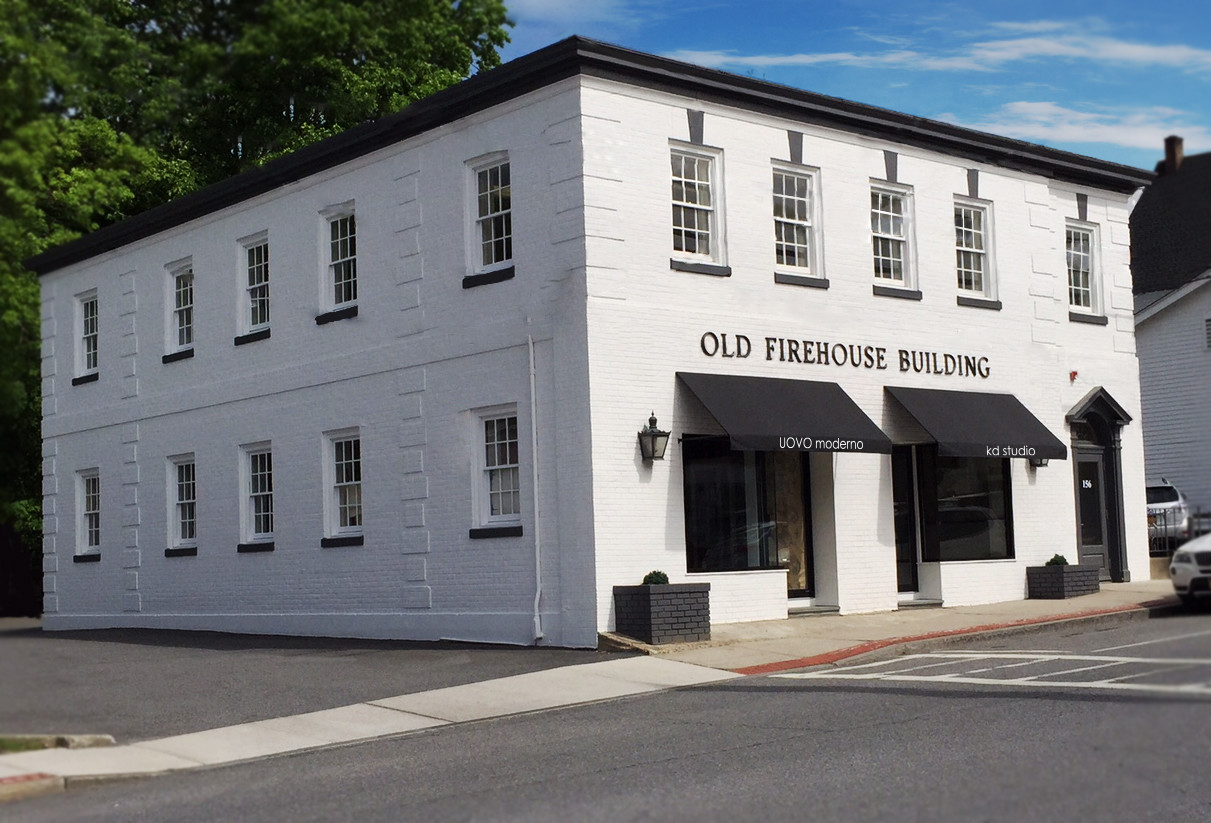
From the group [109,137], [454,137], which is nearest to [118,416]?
[454,137]

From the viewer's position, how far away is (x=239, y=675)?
1766 cm

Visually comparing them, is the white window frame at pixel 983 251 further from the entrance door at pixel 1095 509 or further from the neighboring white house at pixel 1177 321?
the neighboring white house at pixel 1177 321

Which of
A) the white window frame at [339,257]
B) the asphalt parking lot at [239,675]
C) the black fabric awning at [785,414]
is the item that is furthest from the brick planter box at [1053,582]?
the white window frame at [339,257]

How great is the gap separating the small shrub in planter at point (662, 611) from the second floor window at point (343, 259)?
7.98m

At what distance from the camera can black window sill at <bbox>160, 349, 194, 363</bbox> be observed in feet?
86.3

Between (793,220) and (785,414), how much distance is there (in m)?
3.52

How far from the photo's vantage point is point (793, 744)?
1071 centimetres

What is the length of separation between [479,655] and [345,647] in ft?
10.4

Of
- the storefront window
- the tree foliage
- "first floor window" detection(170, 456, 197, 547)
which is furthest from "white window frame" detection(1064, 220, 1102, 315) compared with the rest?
"first floor window" detection(170, 456, 197, 547)

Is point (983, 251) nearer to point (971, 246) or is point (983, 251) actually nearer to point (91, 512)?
point (971, 246)

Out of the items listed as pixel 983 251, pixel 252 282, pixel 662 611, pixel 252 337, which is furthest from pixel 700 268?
pixel 252 282

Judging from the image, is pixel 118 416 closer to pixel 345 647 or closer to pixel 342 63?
pixel 345 647

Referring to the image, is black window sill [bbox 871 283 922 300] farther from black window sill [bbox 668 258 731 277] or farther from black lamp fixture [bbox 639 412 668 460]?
black lamp fixture [bbox 639 412 668 460]

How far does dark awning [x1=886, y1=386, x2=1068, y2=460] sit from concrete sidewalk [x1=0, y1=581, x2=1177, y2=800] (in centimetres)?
255
